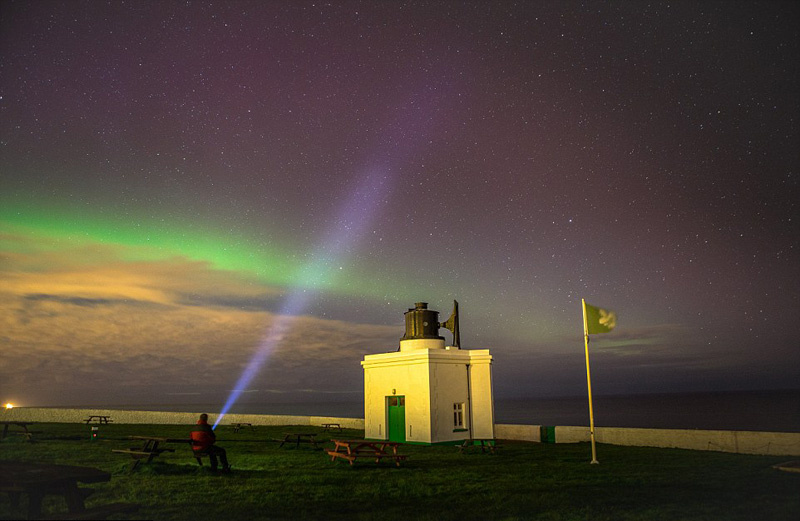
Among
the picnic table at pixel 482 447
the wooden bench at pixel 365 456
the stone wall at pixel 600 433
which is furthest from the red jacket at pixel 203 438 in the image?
the stone wall at pixel 600 433

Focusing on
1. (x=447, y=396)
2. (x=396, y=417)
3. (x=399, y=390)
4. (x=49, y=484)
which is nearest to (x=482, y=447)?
(x=447, y=396)

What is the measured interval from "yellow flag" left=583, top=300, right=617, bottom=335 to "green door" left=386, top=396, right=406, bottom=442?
9761 mm

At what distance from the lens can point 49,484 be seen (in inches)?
284

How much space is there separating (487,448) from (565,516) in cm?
1143

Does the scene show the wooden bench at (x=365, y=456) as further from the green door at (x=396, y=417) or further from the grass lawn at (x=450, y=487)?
the green door at (x=396, y=417)

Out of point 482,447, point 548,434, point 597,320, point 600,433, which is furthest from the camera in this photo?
point 548,434

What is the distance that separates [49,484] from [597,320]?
13.9m

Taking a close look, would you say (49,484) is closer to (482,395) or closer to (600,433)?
(482,395)

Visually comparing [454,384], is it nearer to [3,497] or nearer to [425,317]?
[425,317]

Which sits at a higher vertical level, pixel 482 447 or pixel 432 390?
pixel 432 390

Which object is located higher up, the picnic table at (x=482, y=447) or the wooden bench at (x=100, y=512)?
the wooden bench at (x=100, y=512)

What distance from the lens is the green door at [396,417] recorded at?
2436 cm

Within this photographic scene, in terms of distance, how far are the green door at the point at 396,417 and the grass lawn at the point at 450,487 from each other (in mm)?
5773

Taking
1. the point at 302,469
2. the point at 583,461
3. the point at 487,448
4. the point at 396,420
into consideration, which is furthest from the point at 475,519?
the point at 396,420
